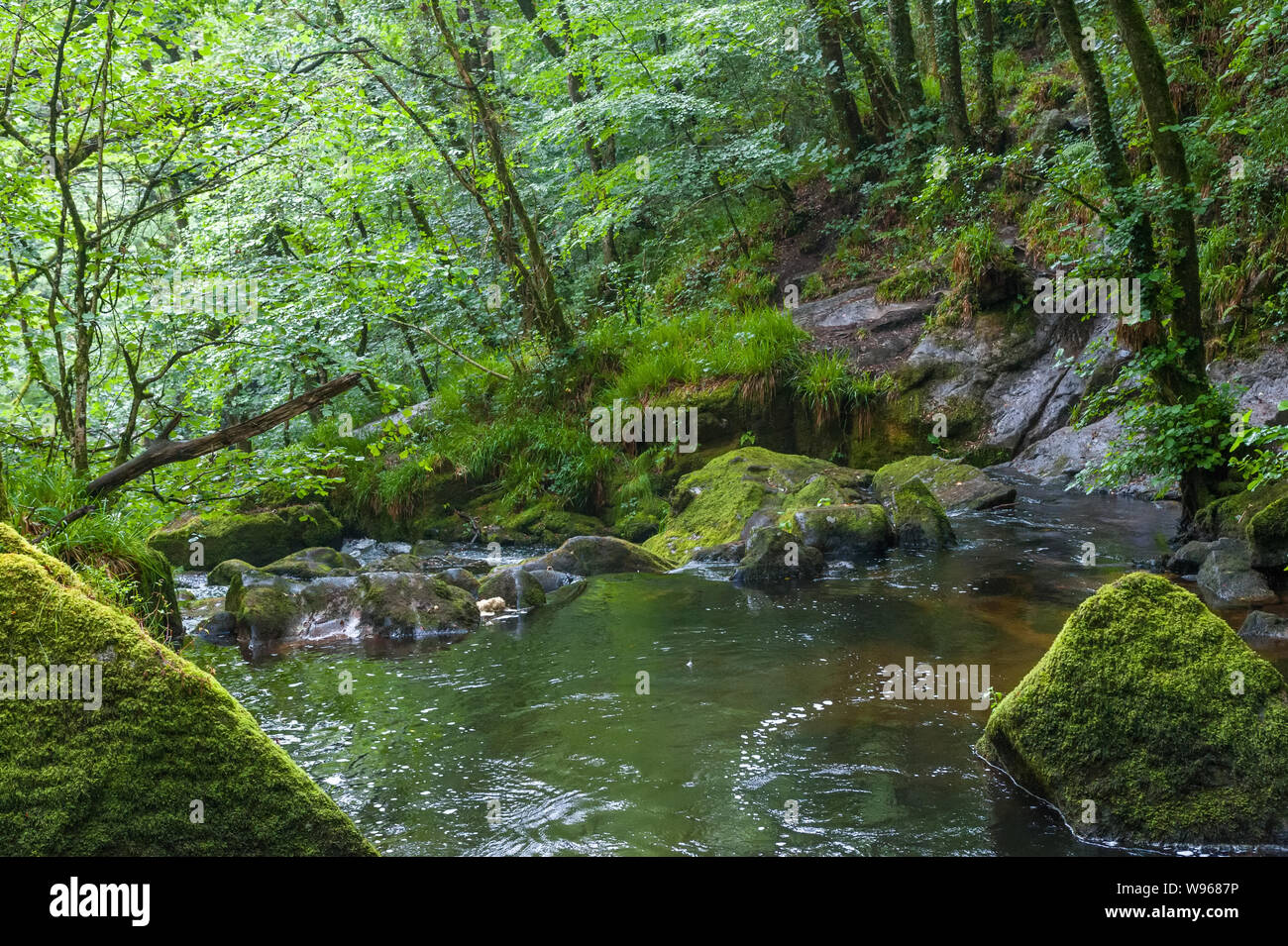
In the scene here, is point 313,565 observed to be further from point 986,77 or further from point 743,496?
point 986,77

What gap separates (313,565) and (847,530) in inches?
252

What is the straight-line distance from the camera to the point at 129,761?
335cm

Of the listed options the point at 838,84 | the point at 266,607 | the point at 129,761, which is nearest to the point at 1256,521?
the point at 129,761

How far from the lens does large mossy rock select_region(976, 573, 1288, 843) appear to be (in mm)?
3977

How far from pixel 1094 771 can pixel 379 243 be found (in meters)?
7.41

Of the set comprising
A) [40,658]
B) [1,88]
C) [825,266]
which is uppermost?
[825,266]

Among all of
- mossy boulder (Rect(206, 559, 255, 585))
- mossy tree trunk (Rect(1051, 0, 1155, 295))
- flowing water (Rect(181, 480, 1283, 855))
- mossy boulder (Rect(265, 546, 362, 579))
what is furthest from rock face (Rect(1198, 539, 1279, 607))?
mossy boulder (Rect(206, 559, 255, 585))

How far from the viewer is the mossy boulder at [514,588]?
9570mm

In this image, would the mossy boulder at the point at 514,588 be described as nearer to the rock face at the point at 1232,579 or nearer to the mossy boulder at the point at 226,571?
the mossy boulder at the point at 226,571

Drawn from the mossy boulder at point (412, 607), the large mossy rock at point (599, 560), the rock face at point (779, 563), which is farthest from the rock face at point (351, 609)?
the rock face at point (779, 563)

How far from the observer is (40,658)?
331cm

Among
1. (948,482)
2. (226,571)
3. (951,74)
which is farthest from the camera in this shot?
(951,74)
